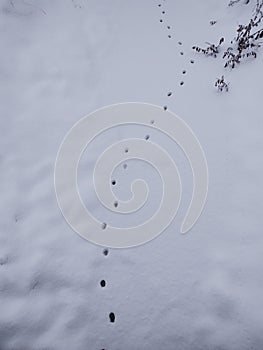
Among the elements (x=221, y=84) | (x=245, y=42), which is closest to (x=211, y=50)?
(x=245, y=42)

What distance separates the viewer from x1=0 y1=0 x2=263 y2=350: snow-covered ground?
223cm

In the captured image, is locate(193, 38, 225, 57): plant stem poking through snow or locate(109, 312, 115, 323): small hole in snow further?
locate(193, 38, 225, 57): plant stem poking through snow

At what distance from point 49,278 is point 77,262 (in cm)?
22

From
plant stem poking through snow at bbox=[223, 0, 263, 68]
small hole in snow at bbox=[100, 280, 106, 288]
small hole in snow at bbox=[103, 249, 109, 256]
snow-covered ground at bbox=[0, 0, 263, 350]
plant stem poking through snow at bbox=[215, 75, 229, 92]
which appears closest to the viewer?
snow-covered ground at bbox=[0, 0, 263, 350]

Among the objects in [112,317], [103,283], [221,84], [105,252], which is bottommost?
[112,317]

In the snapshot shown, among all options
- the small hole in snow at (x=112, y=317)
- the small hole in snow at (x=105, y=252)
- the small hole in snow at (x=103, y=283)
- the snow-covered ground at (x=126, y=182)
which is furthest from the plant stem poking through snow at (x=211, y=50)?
the small hole in snow at (x=112, y=317)

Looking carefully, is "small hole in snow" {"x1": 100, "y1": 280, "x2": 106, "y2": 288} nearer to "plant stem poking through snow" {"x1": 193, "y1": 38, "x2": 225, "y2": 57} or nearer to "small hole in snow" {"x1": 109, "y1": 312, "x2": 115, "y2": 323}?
"small hole in snow" {"x1": 109, "y1": 312, "x2": 115, "y2": 323}

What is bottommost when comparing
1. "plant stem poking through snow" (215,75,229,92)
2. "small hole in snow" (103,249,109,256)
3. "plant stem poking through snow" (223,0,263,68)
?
"small hole in snow" (103,249,109,256)

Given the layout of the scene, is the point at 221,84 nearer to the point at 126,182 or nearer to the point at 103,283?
the point at 126,182

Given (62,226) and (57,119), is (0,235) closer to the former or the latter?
(62,226)

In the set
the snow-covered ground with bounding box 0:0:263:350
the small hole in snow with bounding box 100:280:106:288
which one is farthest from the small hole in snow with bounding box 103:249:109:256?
the small hole in snow with bounding box 100:280:106:288

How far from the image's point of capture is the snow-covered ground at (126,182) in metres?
2.23

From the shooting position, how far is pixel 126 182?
289cm

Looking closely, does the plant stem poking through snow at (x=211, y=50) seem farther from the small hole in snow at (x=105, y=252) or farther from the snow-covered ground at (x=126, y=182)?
the small hole in snow at (x=105, y=252)
